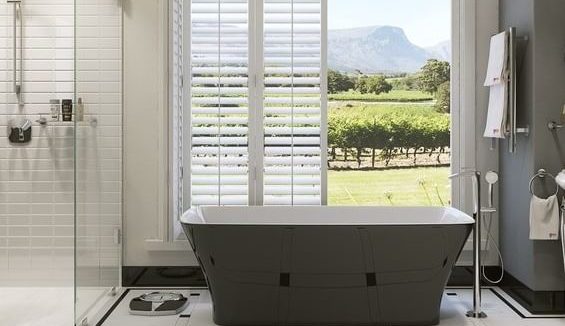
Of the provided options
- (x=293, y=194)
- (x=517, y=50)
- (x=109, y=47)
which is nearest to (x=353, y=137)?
(x=293, y=194)

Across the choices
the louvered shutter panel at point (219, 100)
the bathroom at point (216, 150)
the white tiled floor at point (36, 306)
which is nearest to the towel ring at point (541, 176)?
the bathroom at point (216, 150)

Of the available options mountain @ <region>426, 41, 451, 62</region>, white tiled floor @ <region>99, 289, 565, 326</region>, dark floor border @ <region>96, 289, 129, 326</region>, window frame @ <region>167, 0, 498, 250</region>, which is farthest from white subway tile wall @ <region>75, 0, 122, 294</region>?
mountain @ <region>426, 41, 451, 62</region>

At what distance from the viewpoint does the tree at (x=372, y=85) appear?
20.8 feet

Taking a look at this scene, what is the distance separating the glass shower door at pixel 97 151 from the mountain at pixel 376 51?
2.36 meters

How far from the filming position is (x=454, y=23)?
15.8 ft

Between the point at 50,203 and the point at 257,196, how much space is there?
1415mm

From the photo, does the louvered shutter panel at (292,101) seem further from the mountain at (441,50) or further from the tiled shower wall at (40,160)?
the mountain at (441,50)

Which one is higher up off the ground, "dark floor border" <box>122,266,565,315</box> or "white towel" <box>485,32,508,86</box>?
"white towel" <box>485,32,508,86</box>

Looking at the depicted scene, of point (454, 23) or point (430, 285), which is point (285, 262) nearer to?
point (430, 285)

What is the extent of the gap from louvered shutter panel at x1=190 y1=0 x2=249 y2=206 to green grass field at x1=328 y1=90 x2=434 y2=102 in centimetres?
171

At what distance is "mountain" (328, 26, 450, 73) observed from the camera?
640 centimetres

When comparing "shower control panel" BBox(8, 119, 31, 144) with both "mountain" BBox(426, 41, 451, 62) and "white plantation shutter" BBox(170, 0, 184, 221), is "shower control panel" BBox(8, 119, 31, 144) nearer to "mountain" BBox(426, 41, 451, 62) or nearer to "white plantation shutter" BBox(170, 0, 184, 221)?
"white plantation shutter" BBox(170, 0, 184, 221)

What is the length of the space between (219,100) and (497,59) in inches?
71.2

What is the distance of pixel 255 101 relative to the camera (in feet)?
15.8
